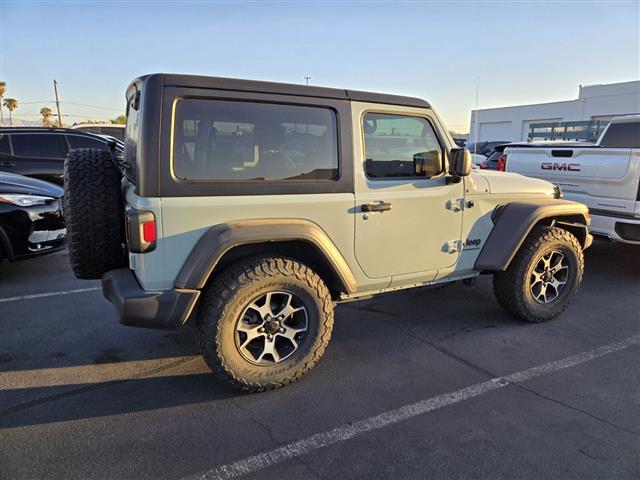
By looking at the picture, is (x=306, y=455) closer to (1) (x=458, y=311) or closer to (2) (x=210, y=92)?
(2) (x=210, y=92)

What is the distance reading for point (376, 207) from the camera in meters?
3.25

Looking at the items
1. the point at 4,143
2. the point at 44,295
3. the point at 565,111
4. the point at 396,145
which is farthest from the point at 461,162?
the point at 565,111

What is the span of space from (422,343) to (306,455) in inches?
66.6

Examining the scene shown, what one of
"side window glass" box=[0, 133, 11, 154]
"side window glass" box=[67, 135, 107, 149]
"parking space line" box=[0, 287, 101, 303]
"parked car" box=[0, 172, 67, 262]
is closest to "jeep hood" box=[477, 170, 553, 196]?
"parking space line" box=[0, 287, 101, 303]

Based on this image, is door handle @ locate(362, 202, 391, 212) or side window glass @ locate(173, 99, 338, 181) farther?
door handle @ locate(362, 202, 391, 212)

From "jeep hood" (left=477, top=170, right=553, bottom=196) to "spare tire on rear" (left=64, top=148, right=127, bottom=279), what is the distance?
2950mm

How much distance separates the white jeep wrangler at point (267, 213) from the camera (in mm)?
2680

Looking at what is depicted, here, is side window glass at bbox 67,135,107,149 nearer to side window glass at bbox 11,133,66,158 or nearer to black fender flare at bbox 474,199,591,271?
side window glass at bbox 11,133,66,158

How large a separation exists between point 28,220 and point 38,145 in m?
3.65

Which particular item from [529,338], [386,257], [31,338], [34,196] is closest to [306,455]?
[386,257]

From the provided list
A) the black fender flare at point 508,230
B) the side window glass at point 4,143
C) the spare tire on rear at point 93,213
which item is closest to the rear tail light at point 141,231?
the spare tire on rear at point 93,213

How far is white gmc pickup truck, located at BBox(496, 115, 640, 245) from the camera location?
16.8ft

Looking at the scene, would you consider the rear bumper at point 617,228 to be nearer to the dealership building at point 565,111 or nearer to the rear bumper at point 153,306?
the rear bumper at point 153,306

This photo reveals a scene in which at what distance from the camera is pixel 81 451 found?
7.93 ft
